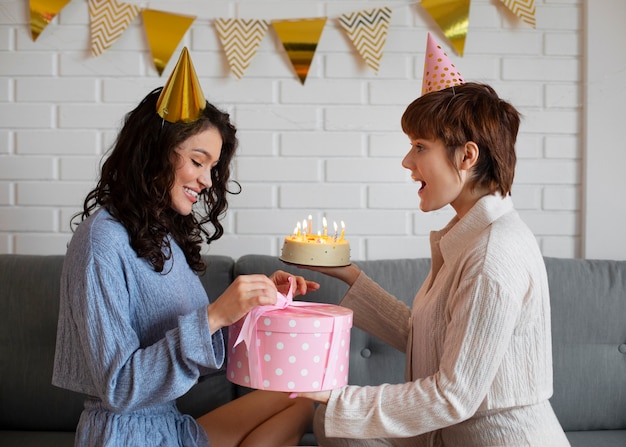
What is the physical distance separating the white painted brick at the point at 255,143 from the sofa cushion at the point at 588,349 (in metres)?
1.06

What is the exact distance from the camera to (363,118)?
2.56 meters

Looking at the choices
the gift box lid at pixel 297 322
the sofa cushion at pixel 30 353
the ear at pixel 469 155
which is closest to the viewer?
the gift box lid at pixel 297 322

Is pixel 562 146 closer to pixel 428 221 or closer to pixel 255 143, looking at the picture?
pixel 428 221

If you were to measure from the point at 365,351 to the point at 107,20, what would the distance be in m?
1.44

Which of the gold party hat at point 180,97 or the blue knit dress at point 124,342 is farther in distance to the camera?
the gold party hat at point 180,97

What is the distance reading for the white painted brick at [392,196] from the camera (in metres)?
2.58

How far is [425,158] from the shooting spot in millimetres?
1651

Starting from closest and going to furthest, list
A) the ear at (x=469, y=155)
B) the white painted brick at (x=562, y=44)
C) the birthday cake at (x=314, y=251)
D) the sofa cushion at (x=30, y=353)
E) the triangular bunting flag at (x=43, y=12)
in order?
the ear at (x=469, y=155)
the birthday cake at (x=314, y=251)
the sofa cushion at (x=30, y=353)
the triangular bunting flag at (x=43, y=12)
the white painted brick at (x=562, y=44)

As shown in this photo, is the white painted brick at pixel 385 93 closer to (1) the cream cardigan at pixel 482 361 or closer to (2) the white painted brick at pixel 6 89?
(1) the cream cardigan at pixel 482 361

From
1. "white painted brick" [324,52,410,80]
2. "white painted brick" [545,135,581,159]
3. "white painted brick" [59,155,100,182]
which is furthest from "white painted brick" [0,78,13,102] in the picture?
"white painted brick" [545,135,581,159]

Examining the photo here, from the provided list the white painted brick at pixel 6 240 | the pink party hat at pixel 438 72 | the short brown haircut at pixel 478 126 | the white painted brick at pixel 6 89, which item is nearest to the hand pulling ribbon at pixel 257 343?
the short brown haircut at pixel 478 126

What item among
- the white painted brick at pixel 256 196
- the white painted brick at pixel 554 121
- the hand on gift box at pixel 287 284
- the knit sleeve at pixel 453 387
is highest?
the white painted brick at pixel 554 121

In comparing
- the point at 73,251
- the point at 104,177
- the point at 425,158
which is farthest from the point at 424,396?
the point at 104,177

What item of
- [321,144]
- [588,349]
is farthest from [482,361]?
[321,144]
